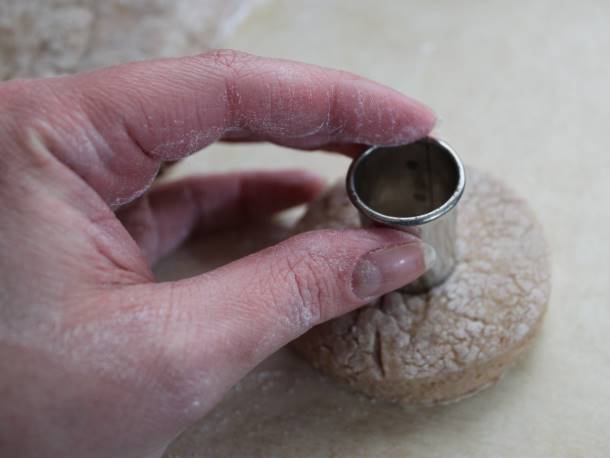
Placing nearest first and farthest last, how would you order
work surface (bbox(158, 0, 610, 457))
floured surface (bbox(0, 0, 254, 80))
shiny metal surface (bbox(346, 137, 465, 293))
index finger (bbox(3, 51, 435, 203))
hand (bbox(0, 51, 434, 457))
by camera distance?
hand (bbox(0, 51, 434, 457)) → index finger (bbox(3, 51, 435, 203)) → shiny metal surface (bbox(346, 137, 465, 293)) → work surface (bbox(158, 0, 610, 457)) → floured surface (bbox(0, 0, 254, 80))

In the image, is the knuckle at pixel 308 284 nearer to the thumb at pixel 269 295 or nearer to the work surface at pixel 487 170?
the thumb at pixel 269 295

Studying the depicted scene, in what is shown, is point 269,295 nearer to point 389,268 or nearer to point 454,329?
point 389,268

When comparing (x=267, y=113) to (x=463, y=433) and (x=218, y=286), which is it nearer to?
(x=218, y=286)

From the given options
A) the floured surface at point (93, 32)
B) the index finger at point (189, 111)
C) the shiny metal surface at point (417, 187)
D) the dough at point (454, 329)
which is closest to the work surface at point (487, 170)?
the dough at point (454, 329)

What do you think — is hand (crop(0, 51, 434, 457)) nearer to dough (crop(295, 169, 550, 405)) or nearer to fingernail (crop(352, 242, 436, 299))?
fingernail (crop(352, 242, 436, 299))

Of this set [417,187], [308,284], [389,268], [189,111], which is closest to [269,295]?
[308,284]

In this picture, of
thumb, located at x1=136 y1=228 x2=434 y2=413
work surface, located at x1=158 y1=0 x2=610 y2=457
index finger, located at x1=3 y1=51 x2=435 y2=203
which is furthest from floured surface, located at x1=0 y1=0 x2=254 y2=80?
thumb, located at x1=136 y1=228 x2=434 y2=413
